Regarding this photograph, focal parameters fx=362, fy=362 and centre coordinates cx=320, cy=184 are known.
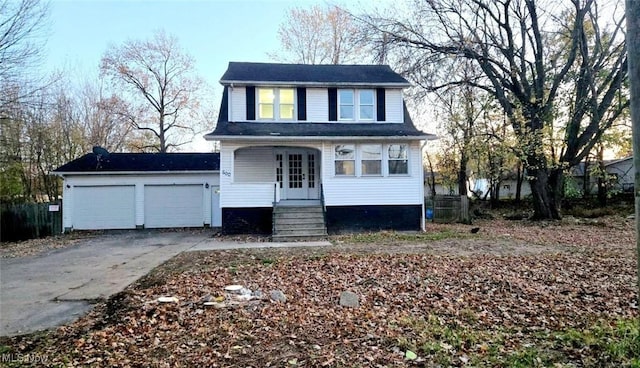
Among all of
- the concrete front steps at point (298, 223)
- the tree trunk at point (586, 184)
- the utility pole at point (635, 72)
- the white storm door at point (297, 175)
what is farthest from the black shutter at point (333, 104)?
the tree trunk at point (586, 184)

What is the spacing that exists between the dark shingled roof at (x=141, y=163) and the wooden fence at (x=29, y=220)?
1.67 metres

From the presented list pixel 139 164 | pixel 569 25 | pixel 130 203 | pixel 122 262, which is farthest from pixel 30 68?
pixel 569 25

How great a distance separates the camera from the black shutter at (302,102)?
1440 cm

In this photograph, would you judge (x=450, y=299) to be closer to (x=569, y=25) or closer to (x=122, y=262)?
(x=122, y=262)

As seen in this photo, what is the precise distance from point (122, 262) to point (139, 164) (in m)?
9.14

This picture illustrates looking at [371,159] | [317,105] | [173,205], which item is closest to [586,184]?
[371,159]

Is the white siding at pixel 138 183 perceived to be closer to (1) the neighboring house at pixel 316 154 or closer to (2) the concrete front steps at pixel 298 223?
(1) the neighboring house at pixel 316 154

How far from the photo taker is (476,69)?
17.3 metres

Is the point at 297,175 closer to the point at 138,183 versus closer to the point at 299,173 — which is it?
the point at 299,173

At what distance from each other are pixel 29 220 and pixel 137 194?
4.07 m

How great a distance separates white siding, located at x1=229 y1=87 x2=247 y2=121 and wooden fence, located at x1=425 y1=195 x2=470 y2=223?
31.8ft

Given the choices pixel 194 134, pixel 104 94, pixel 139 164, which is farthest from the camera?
pixel 194 134

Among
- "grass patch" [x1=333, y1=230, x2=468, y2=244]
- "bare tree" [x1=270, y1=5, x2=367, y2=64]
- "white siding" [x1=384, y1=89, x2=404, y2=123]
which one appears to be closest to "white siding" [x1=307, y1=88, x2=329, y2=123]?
"white siding" [x1=384, y1=89, x2=404, y2=123]

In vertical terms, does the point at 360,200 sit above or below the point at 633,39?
below
